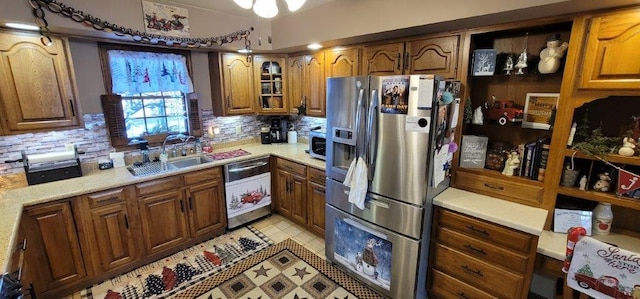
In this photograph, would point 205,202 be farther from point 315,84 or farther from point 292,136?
point 315,84

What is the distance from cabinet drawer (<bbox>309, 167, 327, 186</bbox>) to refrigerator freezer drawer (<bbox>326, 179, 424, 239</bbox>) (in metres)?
0.37

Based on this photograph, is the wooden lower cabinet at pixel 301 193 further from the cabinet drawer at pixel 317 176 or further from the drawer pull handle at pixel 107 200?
the drawer pull handle at pixel 107 200

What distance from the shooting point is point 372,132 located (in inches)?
79.0

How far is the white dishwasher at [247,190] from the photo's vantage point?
3.03 m

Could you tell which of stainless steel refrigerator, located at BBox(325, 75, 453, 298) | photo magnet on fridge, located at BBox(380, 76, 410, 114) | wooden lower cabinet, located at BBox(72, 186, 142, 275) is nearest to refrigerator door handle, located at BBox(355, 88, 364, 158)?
stainless steel refrigerator, located at BBox(325, 75, 453, 298)

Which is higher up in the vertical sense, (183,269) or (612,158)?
(612,158)

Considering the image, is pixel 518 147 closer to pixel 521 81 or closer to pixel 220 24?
pixel 521 81

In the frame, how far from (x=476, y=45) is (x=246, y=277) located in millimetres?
2745

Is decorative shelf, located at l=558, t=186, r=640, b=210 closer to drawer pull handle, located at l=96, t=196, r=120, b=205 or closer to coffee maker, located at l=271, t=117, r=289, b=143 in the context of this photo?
coffee maker, located at l=271, t=117, r=289, b=143

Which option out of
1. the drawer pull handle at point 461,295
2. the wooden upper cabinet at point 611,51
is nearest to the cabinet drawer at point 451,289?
the drawer pull handle at point 461,295

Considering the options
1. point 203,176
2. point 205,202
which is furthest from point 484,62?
point 205,202

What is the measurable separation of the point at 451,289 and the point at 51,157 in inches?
133

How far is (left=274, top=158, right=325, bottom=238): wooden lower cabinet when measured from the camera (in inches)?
114

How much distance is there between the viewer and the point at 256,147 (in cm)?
360
